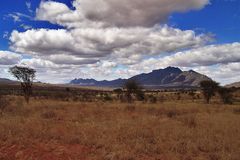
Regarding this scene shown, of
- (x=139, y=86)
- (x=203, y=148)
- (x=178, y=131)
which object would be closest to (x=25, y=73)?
(x=139, y=86)

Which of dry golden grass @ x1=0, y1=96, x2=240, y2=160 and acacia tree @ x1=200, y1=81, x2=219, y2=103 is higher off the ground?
acacia tree @ x1=200, y1=81, x2=219, y2=103

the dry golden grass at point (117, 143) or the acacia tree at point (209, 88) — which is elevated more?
the acacia tree at point (209, 88)

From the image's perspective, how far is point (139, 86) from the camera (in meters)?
70.6

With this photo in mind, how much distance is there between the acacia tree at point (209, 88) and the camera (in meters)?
68.2

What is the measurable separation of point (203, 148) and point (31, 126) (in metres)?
9.53

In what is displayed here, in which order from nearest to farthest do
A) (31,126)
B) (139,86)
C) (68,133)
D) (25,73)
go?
(68,133) < (31,126) < (25,73) < (139,86)

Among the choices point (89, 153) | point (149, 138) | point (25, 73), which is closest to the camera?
point (89, 153)

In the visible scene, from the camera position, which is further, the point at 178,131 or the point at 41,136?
the point at 178,131

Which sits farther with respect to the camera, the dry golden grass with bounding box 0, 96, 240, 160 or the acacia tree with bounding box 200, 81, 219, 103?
Result: the acacia tree with bounding box 200, 81, 219, 103

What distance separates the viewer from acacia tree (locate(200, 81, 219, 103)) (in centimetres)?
6819

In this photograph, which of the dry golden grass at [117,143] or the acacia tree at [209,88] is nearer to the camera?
the dry golden grass at [117,143]

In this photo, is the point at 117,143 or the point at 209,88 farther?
the point at 209,88

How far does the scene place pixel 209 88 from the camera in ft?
226

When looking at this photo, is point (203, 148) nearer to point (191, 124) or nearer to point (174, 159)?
point (174, 159)
